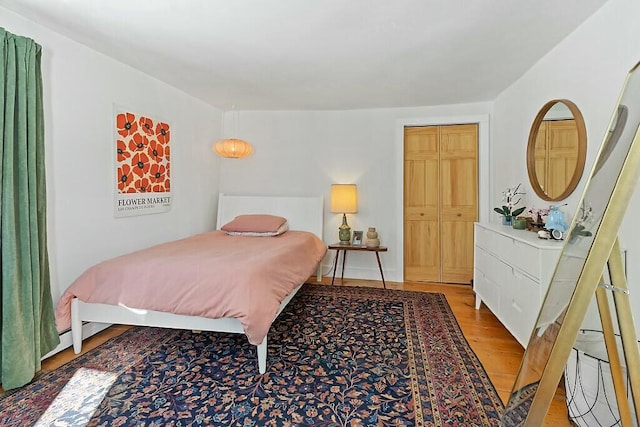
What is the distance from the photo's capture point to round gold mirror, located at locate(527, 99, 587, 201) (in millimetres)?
2418

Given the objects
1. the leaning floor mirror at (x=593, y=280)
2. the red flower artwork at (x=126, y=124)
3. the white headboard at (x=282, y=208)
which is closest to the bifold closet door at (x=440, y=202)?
the white headboard at (x=282, y=208)

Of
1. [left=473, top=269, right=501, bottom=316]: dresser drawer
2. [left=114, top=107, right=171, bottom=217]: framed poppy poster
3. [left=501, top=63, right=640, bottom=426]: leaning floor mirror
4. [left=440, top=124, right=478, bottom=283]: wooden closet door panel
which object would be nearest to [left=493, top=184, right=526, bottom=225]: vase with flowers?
[left=473, top=269, right=501, bottom=316]: dresser drawer

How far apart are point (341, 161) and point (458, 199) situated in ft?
5.08

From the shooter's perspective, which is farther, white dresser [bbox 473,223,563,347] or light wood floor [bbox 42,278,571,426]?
white dresser [bbox 473,223,563,347]

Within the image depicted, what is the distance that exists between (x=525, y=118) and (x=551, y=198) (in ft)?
3.01

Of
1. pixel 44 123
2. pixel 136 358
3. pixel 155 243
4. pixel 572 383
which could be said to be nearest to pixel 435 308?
pixel 572 383

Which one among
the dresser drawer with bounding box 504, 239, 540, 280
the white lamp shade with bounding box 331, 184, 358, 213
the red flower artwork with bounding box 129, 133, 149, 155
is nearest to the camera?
the dresser drawer with bounding box 504, 239, 540, 280

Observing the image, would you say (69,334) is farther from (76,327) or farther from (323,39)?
(323,39)

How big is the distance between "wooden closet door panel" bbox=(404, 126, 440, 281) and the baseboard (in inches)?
133

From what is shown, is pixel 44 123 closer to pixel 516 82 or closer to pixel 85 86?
pixel 85 86

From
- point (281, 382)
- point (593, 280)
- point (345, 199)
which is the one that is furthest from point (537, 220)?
point (281, 382)

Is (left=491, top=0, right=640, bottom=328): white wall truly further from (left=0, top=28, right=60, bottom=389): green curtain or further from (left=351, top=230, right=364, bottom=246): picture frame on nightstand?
(left=0, top=28, right=60, bottom=389): green curtain

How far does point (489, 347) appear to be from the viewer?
2.65 m

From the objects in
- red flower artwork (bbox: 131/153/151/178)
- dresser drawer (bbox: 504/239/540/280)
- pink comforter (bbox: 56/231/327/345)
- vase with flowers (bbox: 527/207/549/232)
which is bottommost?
pink comforter (bbox: 56/231/327/345)
